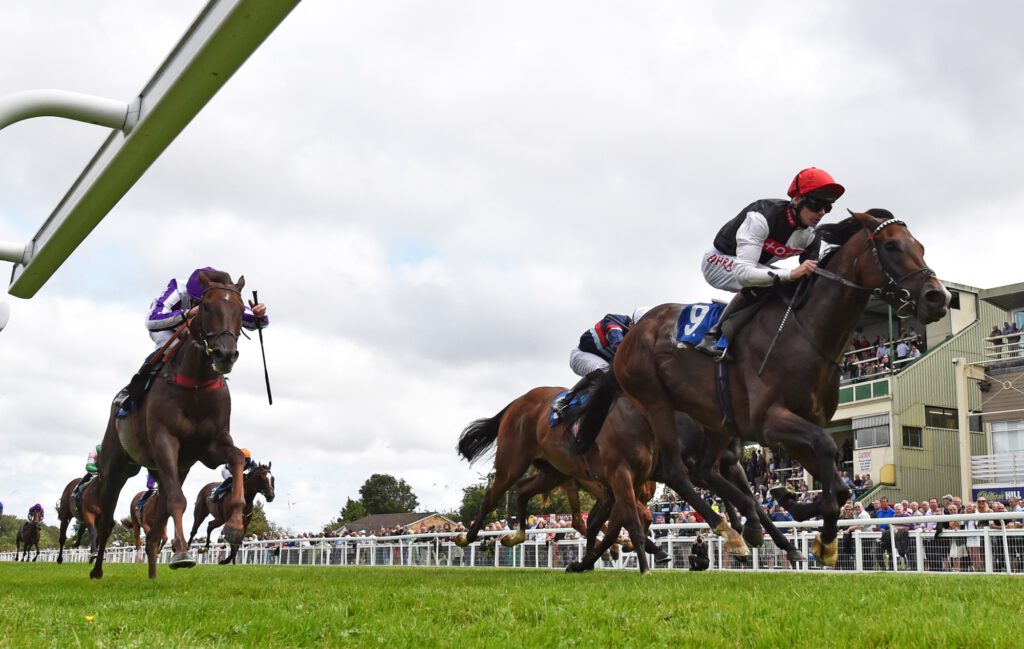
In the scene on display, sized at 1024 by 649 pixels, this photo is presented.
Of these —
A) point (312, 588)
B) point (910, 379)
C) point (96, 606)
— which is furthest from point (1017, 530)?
point (910, 379)

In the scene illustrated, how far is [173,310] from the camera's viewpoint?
9.16 meters

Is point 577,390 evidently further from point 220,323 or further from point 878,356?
point 878,356

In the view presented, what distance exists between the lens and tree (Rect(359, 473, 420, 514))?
77.2 meters

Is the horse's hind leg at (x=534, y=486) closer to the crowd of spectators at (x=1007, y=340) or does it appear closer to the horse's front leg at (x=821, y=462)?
the horse's front leg at (x=821, y=462)

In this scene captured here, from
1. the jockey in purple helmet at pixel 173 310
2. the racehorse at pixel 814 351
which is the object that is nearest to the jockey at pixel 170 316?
the jockey in purple helmet at pixel 173 310

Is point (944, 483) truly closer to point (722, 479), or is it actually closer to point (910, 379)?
point (910, 379)

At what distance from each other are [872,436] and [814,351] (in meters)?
30.9

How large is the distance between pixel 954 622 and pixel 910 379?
34023 mm

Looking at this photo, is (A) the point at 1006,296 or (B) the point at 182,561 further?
(A) the point at 1006,296

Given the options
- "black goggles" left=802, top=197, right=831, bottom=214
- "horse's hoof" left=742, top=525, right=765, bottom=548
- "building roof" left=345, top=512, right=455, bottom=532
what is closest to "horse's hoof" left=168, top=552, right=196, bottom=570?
"horse's hoof" left=742, top=525, right=765, bottom=548

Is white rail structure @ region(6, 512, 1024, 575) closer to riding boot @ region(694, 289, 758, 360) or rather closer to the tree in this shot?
riding boot @ region(694, 289, 758, 360)

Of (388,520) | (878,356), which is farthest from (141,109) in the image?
A: (388,520)

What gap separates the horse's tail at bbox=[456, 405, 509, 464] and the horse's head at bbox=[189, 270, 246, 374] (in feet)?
17.6

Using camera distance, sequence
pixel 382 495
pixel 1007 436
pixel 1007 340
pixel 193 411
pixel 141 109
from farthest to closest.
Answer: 1. pixel 382 495
2. pixel 1007 340
3. pixel 1007 436
4. pixel 193 411
5. pixel 141 109
